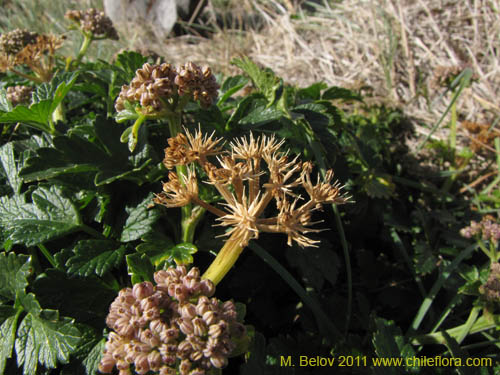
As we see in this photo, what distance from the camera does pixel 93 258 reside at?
1788mm

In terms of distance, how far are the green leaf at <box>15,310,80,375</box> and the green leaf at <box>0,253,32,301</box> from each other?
18cm

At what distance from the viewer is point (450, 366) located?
6.48 ft

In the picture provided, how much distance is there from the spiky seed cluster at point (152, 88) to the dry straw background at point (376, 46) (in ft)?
7.61

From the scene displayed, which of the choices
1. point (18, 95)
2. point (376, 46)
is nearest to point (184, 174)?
point (18, 95)

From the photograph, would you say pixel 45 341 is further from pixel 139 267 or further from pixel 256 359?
pixel 256 359

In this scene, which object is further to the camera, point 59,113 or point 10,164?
point 59,113

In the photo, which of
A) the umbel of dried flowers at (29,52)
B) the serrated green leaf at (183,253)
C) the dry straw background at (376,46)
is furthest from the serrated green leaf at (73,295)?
the dry straw background at (376,46)

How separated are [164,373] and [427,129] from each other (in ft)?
13.4

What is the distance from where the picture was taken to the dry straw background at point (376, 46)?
4566 mm

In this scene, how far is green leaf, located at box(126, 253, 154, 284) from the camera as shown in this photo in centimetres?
152

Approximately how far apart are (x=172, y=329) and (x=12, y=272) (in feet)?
3.22

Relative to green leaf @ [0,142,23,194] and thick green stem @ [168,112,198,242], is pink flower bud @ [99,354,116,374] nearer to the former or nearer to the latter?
thick green stem @ [168,112,198,242]

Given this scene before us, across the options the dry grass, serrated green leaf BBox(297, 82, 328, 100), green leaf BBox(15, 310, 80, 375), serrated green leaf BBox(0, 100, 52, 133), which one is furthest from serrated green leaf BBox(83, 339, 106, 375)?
the dry grass

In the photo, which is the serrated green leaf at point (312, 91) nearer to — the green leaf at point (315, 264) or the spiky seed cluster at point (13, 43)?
the green leaf at point (315, 264)
